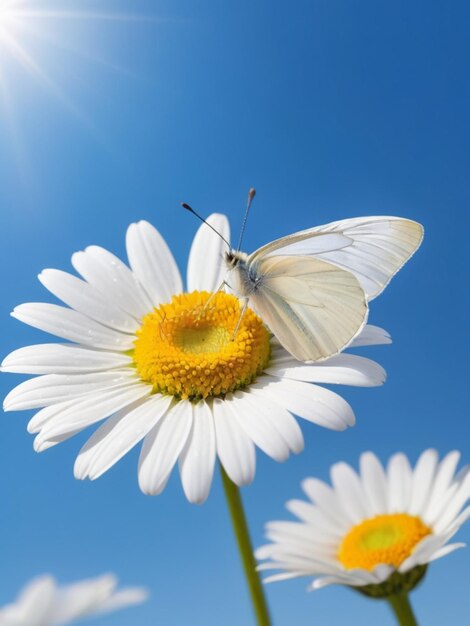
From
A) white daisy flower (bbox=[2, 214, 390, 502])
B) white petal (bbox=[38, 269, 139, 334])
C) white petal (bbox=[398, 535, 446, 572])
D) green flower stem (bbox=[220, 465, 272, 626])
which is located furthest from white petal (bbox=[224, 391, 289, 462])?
white petal (bbox=[38, 269, 139, 334])

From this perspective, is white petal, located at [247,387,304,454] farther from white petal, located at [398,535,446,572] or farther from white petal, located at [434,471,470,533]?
white petal, located at [398,535,446,572]

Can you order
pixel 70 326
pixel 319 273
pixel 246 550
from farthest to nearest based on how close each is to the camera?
pixel 70 326, pixel 319 273, pixel 246 550

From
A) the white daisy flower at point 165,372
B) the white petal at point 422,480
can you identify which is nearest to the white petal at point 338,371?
the white daisy flower at point 165,372

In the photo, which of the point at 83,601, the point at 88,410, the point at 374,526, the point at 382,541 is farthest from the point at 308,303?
the point at 83,601

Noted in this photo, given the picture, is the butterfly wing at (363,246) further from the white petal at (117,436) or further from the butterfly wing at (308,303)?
the white petal at (117,436)

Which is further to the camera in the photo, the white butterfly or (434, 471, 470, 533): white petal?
the white butterfly

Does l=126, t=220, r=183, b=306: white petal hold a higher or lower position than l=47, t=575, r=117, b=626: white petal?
higher

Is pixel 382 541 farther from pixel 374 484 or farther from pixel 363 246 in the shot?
pixel 363 246

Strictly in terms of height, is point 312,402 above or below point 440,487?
above
